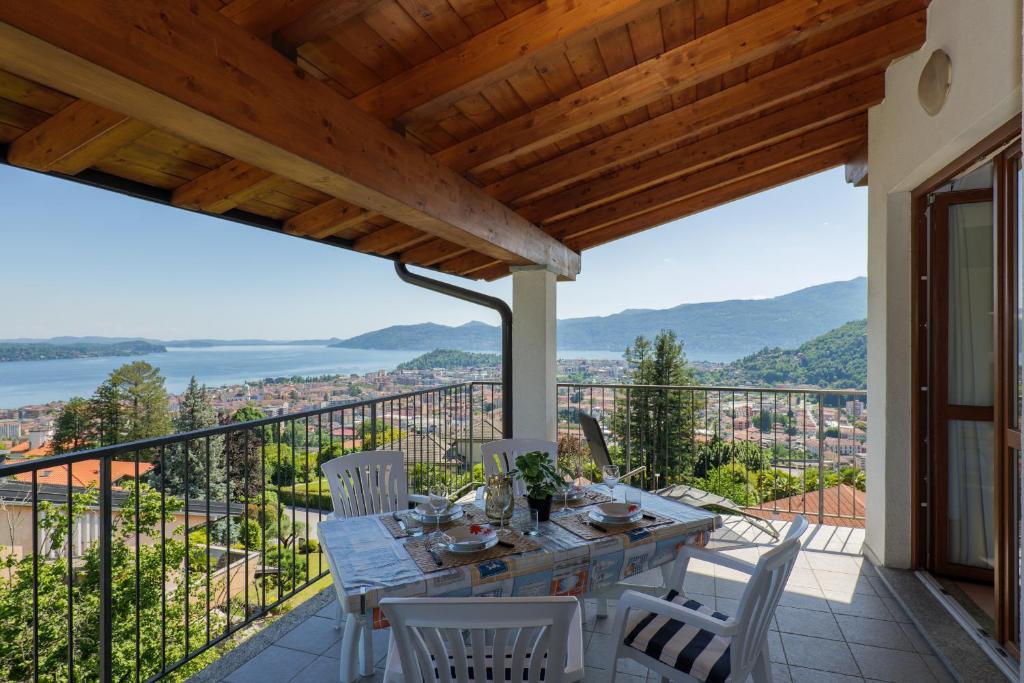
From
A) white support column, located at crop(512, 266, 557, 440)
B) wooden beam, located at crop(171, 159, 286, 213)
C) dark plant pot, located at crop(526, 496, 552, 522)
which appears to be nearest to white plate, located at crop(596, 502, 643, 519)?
dark plant pot, located at crop(526, 496, 552, 522)

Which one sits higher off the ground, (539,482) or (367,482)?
(539,482)

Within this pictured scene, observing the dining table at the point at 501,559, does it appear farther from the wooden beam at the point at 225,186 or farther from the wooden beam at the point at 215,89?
the wooden beam at the point at 225,186

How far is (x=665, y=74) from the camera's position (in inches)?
98.2

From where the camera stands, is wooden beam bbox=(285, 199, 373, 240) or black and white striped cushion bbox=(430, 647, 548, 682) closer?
black and white striped cushion bbox=(430, 647, 548, 682)

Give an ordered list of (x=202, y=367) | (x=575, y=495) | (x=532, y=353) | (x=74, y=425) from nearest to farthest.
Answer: (x=575, y=495), (x=532, y=353), (x=74, y=425), (x=202, y=367)

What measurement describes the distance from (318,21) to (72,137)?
2.94 ft

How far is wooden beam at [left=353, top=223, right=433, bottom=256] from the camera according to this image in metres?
3.87

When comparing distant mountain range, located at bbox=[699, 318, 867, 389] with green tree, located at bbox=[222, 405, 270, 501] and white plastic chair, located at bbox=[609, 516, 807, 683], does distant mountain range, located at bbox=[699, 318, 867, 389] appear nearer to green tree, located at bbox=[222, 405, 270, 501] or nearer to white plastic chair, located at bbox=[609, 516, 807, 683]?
white plastic chair, located at bbox=[609, 516, 807, 683]

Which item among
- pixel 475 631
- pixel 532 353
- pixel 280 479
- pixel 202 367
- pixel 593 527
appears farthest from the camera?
pixel 202 367

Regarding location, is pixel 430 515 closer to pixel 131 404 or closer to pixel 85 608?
pixel 85 608

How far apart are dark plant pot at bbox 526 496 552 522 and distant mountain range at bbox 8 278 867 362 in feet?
19.8

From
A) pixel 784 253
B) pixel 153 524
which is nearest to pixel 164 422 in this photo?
pixel 153 524

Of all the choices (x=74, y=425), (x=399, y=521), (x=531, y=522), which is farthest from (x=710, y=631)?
(x=74, y=425)

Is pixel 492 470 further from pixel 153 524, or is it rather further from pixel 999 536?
pixel 153 524
